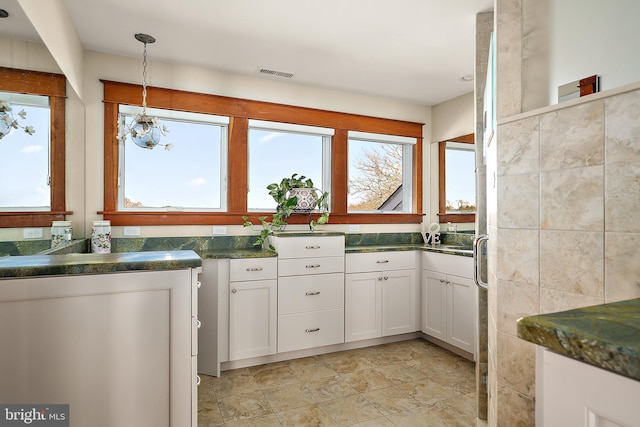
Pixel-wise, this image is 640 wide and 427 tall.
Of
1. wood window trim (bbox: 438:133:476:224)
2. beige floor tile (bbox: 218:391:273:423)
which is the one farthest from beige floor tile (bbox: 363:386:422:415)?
wood window trim (bbox: 438:133:476:224)

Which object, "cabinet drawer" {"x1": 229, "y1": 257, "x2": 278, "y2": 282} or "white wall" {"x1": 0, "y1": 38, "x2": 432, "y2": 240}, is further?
"cabinet drawer" {"x1": 229, "y1": 257, "x2": 278, "y2": 282}

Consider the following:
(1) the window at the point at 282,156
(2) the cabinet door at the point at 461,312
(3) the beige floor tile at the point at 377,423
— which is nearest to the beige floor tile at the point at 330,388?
(3) the beige floor tile at the point at 377,423

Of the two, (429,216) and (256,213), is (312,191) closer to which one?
(256,213)

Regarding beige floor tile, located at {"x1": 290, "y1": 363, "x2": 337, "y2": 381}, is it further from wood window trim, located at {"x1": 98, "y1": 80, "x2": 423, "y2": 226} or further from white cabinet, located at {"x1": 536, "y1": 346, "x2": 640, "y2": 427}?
white cabinet, located at {"x1": 536, "y1": 346, "x2": 640, "y2": 427}

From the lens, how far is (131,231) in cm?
303

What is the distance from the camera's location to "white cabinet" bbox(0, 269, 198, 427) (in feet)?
4.17

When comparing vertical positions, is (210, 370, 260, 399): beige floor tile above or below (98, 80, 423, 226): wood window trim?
below

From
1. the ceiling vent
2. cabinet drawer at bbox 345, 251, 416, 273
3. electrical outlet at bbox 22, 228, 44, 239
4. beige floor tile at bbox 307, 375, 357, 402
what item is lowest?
beige floor tile at bbox 307, 375, 357, 402

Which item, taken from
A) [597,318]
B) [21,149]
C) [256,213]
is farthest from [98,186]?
[597,318]

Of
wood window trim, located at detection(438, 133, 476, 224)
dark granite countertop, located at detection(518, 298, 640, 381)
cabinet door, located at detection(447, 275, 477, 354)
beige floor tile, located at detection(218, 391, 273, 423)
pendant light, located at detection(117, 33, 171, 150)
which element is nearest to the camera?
dark granite countertop, located at detection(518, 298, 640, 381)

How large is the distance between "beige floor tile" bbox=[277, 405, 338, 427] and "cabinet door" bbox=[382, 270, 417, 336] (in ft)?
4.46

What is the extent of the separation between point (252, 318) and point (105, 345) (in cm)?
167

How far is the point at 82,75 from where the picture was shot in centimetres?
287

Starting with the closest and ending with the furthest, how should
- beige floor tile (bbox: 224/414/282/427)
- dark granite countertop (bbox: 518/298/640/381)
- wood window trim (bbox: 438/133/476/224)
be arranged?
dark granite countertop (bbox: 518/298/640/381)
beige floor tile (bbox: 224/414/282/427)
wood window trim (bbox: 438/133/476/224)
